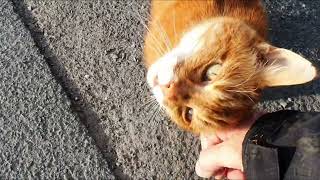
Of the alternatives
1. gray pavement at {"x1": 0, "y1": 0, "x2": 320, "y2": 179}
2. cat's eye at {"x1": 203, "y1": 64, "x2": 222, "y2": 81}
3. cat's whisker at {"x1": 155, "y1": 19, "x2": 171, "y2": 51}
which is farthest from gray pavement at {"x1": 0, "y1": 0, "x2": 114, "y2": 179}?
cat's eye at {"x1": 203, "y1": 64, "x2": 222, "y2": 81}

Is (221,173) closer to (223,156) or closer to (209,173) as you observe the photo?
(209,173)

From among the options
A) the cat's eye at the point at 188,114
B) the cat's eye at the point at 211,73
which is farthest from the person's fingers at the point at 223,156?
the cat's eye at the point at 211,73

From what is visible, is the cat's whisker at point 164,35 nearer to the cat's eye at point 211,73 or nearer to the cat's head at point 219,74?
the cat's head at point 219,74

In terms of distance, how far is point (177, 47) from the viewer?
2230 mm

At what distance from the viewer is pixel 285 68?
6.86 ft

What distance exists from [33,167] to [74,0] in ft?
3.77

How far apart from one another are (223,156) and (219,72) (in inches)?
14.4

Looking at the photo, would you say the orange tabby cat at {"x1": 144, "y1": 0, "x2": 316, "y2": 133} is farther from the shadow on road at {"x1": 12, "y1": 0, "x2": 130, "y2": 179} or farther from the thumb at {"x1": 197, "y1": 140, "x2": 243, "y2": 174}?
the shadow on road at {"x1": 12, "y1": 0, "x2": 130, "y2": 179}

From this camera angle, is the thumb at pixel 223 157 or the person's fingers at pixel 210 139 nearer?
the thumb at pixel 223 157

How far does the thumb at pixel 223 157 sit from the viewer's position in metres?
2.12

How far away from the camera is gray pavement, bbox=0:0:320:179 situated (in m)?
2.56

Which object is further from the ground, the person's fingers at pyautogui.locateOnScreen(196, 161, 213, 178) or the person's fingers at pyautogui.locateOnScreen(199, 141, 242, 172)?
the person's fingers at pyautogui.locateOnScreen(199, 141, 242, 172)

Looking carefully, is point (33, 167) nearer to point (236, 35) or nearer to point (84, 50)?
point (84, 50)


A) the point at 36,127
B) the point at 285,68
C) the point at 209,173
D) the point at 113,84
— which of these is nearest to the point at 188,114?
the point at 209,173
